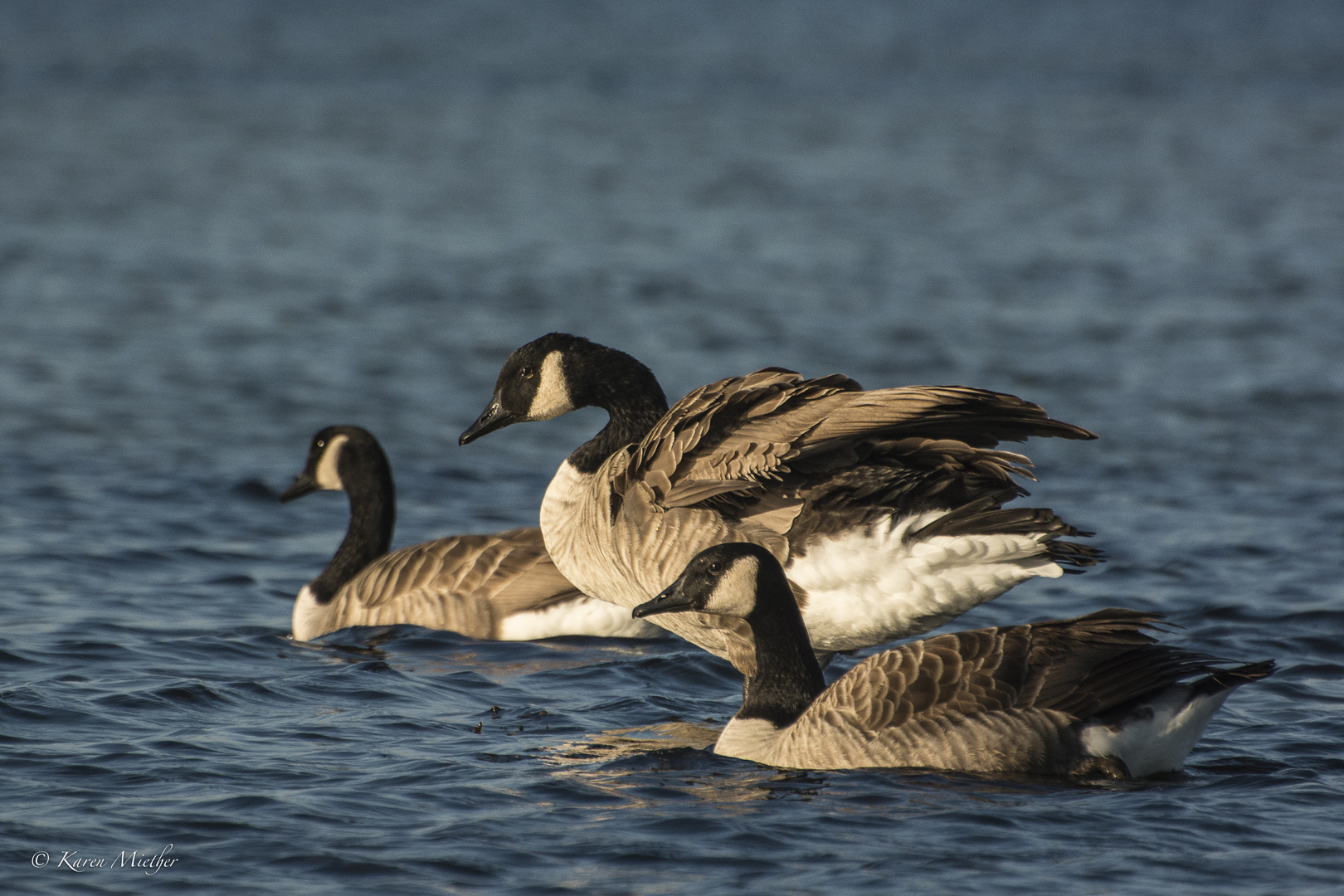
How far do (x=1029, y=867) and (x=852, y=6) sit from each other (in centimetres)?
4629

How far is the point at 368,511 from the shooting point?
9992mm

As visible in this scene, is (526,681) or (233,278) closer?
(526,681)

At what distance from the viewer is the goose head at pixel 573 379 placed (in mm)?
8445

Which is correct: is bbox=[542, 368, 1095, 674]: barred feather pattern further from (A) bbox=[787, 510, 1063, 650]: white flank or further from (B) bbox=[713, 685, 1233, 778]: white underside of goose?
(B) bbox=[713, 685, 1233, 778]: white underside of goose

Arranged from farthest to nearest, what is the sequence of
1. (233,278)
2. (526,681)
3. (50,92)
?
(50,92), (233,278), (526,681)

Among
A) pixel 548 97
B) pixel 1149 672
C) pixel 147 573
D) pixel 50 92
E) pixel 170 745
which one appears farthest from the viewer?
pixel 548 97

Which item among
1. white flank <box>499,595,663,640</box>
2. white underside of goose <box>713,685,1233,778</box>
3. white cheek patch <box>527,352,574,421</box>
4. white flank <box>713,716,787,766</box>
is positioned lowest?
white flank <box>713,716,787,766</box>

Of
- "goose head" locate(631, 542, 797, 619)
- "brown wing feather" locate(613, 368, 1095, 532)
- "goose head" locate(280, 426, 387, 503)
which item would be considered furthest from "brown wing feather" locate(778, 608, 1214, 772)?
"goose head" locate(280, 426, 387, 503)

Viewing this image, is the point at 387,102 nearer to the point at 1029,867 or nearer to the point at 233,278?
the point at 233,278

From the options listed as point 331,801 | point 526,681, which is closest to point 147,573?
point 526,681

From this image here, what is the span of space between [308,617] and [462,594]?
2.79ft

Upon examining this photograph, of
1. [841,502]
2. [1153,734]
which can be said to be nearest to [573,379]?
[841,502]

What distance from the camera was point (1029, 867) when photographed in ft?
17.4

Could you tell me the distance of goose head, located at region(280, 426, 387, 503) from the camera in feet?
32.8
